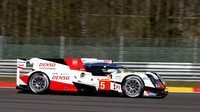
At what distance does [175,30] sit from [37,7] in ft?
30.9

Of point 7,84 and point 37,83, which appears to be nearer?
point 37,83

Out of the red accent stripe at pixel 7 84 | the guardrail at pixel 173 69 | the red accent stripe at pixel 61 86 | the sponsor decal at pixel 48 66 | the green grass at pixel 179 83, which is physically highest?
the sponsor decal at pixel 48 66

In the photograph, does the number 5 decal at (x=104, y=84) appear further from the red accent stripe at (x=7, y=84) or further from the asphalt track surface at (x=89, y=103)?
the red accent stripe at (x=7, y=84)

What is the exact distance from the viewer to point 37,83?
10.0m

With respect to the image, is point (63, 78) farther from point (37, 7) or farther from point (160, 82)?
point (37, 7)

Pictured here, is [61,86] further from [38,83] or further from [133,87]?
[133,87]

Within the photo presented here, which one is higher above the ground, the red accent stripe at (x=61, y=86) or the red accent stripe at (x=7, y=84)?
the red accent stripe at (x=61, y=86)

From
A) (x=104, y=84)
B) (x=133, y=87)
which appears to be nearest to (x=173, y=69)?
(x=133, y=87)

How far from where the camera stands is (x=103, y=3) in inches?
892

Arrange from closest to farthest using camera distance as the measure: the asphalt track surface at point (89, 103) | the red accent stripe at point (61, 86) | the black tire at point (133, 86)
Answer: the asphalt track surface at point (89, 103)
the black tire at point (133, 86)
the red accent stripe at point (61, 86)

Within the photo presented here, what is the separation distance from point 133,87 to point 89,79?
4.37 ft

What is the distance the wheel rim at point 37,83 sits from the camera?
32.8 feet

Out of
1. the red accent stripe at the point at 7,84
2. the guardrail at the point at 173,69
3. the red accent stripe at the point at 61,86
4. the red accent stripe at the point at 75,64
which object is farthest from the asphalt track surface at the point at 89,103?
the guardrail at the point at 173,69

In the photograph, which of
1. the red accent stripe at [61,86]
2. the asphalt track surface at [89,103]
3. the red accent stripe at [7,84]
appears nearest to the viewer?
the asphalt track surface at [89,103]
